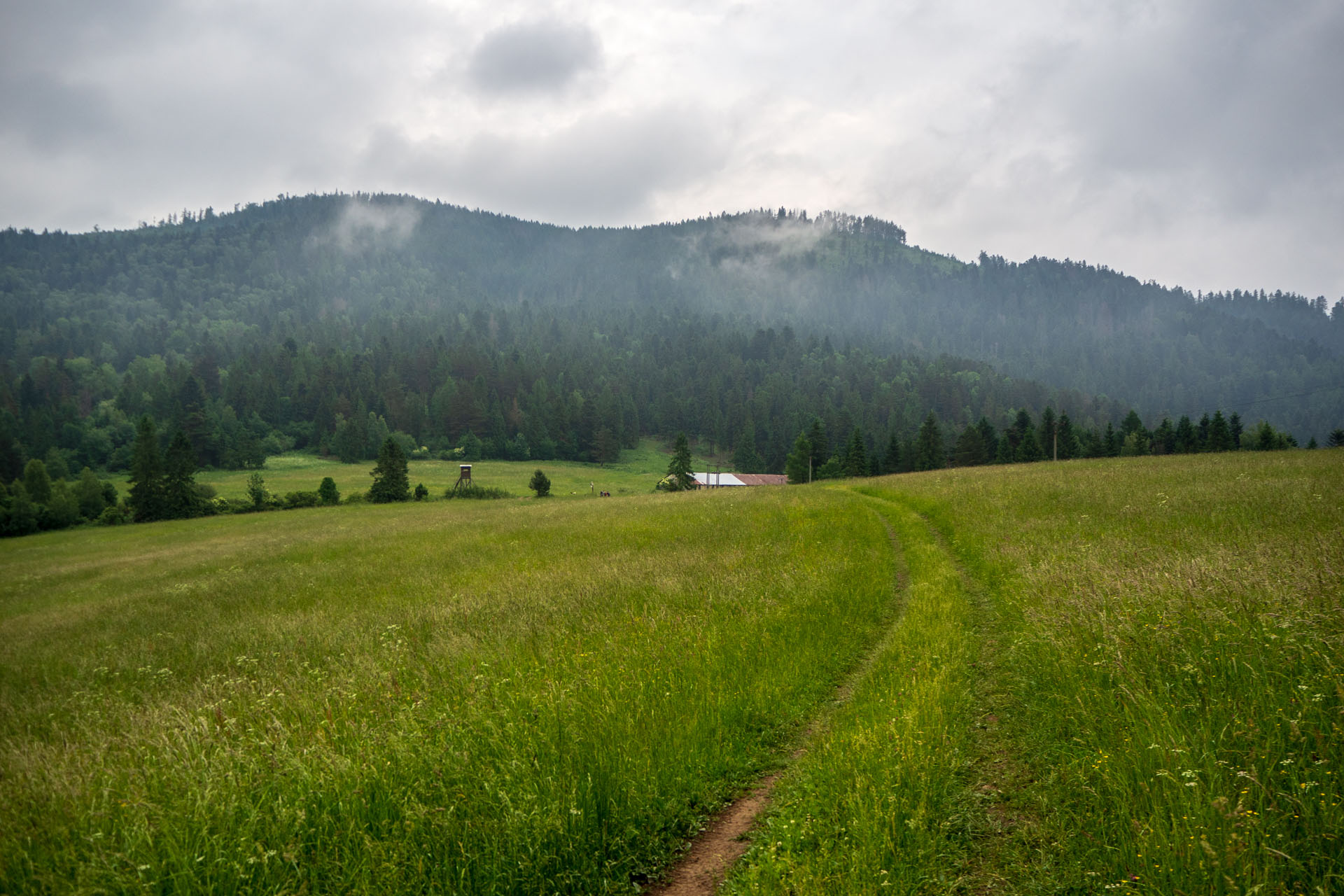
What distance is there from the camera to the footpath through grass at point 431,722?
427cm

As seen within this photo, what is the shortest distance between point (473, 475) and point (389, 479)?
31.9 meters

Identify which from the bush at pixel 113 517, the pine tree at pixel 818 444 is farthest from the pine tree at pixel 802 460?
the bush at pixel 113 517

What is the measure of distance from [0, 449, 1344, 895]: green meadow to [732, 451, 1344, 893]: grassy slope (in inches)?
1.2

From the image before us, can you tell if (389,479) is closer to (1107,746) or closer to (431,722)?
(431,722)

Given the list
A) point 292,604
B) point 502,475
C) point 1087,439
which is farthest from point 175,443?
point 1087,439

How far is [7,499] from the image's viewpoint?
5766 cm

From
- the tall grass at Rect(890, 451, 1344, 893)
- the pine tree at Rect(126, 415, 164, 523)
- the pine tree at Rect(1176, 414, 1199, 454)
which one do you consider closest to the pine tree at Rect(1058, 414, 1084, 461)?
the pine tree at Rect(1176, 414, 1199, 454)

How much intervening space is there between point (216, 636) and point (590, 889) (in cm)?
1394

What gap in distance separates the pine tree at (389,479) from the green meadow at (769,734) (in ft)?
182

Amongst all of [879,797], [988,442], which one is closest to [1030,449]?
[988,442]

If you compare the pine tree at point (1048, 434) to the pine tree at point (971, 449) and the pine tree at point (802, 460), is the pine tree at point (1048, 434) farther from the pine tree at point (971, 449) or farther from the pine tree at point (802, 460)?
the pine tree at point (802, 460)

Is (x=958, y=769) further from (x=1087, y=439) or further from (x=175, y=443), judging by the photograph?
(x=1087, y=439)

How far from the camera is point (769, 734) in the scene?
21.1ft

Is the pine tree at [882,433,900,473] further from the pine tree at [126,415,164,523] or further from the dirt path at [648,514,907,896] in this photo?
the pine tree at [126,415,164,523]
